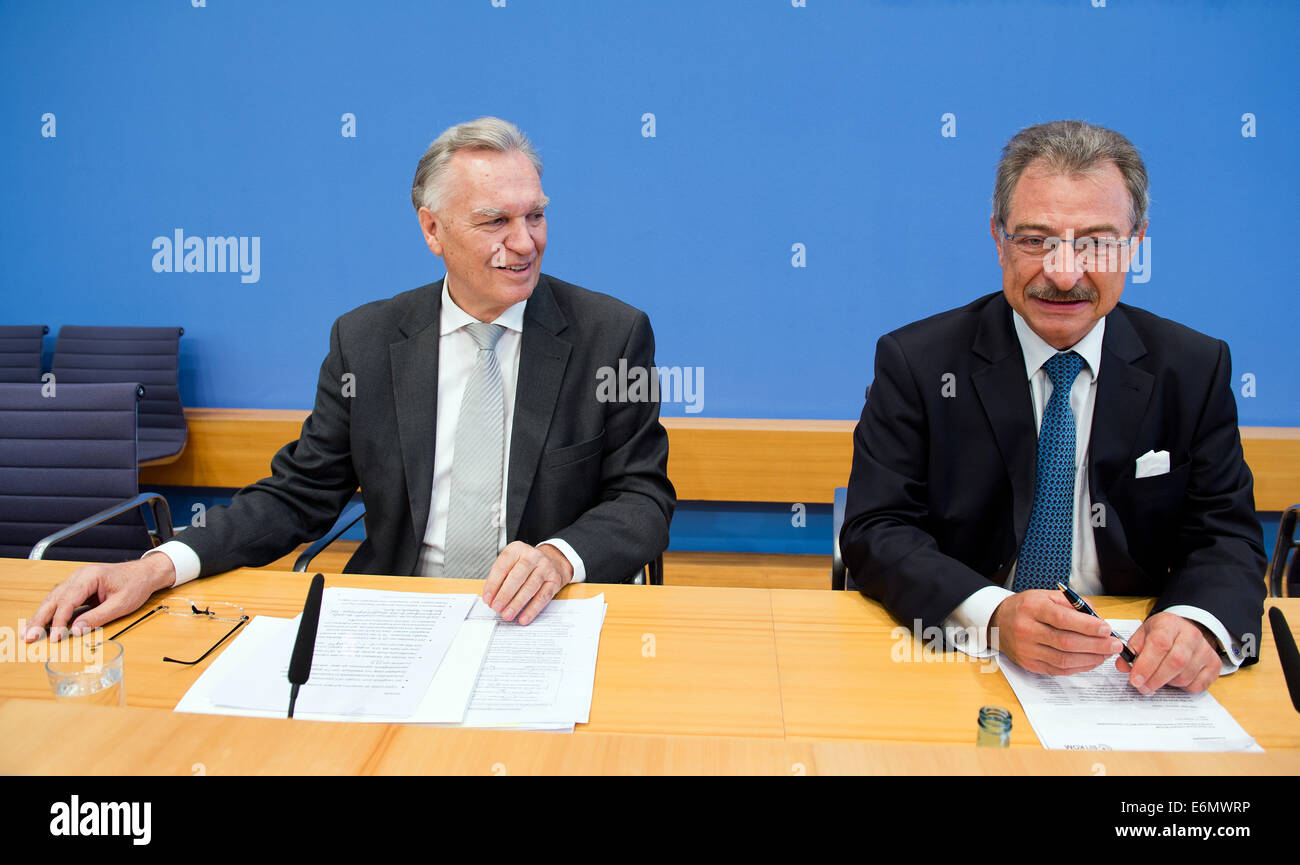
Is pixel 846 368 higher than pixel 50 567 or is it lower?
higher

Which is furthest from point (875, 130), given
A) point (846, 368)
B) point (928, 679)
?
point (928, 679)

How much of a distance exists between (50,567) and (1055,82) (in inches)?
152

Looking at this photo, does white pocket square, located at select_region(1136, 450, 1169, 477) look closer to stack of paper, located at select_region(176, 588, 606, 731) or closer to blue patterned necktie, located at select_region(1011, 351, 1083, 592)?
blue patterned necktie, located at select_region(1011, 351, 1083, 592)

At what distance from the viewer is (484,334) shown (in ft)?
6.35

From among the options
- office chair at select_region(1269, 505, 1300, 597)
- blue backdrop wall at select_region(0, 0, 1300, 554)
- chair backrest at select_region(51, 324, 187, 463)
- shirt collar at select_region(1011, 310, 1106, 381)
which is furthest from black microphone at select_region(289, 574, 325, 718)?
chair backrest at select_region(51, 324, 187, 463)

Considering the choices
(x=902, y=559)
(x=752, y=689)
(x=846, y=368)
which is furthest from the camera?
(x=846, y=368)

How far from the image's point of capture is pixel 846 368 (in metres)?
3.82

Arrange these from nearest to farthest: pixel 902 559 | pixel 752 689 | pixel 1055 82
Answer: pixel 752 689 → pixel 902 559 → pixel 1055 82

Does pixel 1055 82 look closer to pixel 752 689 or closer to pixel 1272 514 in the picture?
pixel 1272 514

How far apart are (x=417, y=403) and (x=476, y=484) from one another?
0.23 metres

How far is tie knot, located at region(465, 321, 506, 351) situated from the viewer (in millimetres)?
1936

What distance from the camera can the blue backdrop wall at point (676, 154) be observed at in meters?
3.51

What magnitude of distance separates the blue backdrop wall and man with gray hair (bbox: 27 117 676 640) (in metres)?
1.89

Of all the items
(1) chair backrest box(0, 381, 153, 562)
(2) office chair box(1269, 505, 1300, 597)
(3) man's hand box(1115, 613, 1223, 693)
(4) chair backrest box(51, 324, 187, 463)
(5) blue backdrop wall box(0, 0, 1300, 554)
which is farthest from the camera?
(4) chair backrest box(51, 324, 187, 463)
